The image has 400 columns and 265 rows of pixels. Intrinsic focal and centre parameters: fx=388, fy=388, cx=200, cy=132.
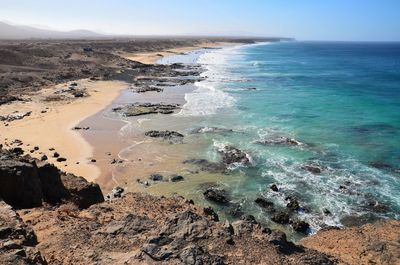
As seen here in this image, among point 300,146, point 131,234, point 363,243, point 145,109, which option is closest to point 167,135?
point 145,109

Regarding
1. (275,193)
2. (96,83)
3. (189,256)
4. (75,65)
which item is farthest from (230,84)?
(189,256)

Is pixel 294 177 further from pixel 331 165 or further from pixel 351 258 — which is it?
pixel 351 258

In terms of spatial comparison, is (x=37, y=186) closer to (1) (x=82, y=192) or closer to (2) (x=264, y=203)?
(1) (x=82, y=192)

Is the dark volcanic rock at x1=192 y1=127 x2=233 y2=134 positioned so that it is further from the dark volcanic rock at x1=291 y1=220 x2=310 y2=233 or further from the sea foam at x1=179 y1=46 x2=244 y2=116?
the dark volcanic rock at x1=291 y1=220 x2=310 y2=233

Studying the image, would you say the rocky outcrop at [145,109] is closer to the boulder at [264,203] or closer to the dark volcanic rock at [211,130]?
the dark volcanic rock at [211,130]

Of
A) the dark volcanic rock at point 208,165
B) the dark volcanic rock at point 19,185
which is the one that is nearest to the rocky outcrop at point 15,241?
the dark volcanic rock at point 19,185

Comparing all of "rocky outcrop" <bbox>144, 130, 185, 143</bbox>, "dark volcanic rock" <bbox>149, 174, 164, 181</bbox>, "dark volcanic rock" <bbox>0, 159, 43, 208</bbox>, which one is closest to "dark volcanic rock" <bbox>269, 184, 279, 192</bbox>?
"dark volcanic rock" <bbox>149, 174, 164, 181</bbox>
